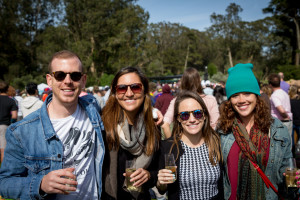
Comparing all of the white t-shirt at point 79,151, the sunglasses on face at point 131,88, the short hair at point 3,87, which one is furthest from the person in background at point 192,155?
the short hair at point 3,87

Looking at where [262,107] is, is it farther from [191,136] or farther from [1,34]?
[1,34]

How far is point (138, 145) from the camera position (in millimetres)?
2262

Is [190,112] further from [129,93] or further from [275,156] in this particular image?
[275,156]

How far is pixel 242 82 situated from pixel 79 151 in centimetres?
170

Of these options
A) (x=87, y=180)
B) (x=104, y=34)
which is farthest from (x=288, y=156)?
(x=104, y=34)

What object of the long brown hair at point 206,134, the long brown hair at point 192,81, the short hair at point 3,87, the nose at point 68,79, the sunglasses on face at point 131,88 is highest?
the short hair at point 3,87

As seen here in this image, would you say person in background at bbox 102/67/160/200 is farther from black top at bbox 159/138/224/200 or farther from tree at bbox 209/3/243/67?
tree at bbox 209/3/243/67

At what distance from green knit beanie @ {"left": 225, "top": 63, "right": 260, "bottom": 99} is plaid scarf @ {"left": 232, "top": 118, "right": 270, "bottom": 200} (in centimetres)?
47

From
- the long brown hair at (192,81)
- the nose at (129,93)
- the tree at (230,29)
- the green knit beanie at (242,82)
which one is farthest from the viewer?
the tree at (230,29)

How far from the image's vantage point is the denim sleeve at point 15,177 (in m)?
1.73

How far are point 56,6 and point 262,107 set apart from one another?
1500 inches

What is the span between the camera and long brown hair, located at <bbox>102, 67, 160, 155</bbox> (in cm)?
223

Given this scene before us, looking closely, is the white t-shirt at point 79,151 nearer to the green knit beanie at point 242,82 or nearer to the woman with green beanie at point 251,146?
the woman with green beanie at point 251,146

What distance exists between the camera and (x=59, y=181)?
5.35 ft
